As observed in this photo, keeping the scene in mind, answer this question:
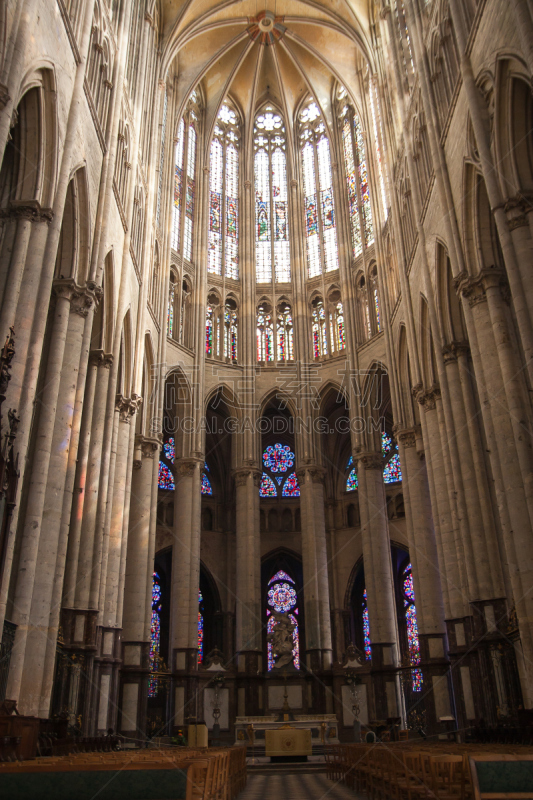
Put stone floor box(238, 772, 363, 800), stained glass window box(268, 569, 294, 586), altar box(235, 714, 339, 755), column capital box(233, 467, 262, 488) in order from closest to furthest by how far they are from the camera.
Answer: stone floor box(238, 772, 363, 800), altar box(235, 714, 339, 755), column capital box(233, 467, 262, 488), stained glass window box(268, 569, 294, 586)

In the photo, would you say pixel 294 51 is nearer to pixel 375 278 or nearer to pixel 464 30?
pixel 375 278

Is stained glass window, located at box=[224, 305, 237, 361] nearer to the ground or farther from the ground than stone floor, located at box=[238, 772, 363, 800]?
farther from the ground

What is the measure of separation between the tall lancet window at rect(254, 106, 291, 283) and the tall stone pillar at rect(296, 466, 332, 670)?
33.4ft

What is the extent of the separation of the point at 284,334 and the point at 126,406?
40.9 ft

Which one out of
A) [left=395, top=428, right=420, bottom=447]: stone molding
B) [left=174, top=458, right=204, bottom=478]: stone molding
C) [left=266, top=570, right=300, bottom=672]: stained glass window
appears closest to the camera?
[left=395, top=428, right=420, bottom=447]: stone molding

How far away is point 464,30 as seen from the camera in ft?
53.3

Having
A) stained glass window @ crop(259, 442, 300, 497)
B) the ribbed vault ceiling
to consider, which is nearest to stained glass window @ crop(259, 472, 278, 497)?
stained glass window @ crop(259, 442, 300, 497)

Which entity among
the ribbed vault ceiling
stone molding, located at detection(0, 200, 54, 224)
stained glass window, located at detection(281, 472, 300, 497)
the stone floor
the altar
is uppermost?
the ribbed vault ceiling

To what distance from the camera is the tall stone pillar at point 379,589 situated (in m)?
24.4

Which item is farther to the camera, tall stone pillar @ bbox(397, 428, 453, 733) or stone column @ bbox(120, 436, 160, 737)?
stone column @ bbox(120, 436, 160, 737)

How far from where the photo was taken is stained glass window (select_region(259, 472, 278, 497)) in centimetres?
3491

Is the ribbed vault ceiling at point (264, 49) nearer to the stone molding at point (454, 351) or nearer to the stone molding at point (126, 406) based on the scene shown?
the stone molding at point (126, 406)

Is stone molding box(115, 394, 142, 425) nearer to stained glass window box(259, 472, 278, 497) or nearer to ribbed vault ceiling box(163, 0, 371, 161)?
stained glass window box(259, 472, 278, 497)

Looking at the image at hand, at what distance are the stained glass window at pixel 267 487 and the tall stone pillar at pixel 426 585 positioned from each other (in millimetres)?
11734
